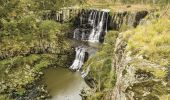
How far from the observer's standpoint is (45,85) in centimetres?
3186

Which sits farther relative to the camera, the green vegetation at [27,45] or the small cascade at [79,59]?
the small cascade at [79,59]

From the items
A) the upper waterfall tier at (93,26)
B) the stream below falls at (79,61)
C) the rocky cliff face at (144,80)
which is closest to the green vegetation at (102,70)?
the stream below falls at (79,61)

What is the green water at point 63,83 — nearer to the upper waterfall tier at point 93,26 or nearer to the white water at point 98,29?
the white water at point 98,29

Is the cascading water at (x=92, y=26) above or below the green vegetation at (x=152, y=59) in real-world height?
below

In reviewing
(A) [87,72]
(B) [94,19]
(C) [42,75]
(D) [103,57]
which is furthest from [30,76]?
(B) [94,19]

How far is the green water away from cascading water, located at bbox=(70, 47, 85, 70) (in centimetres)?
131

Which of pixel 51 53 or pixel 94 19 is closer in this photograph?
pixel 51 53

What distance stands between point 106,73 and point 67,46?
14698 mm

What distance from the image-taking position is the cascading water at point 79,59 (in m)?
37.2

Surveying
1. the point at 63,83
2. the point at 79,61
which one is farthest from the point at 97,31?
the point at 63,83

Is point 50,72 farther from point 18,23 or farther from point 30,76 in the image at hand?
point 18,23

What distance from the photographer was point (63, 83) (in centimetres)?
3247

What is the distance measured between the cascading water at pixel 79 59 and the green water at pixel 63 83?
4.31ft

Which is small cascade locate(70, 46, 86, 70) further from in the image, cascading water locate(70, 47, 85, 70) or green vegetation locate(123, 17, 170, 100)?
green vegetation locate(123, 17, 170, 100)
